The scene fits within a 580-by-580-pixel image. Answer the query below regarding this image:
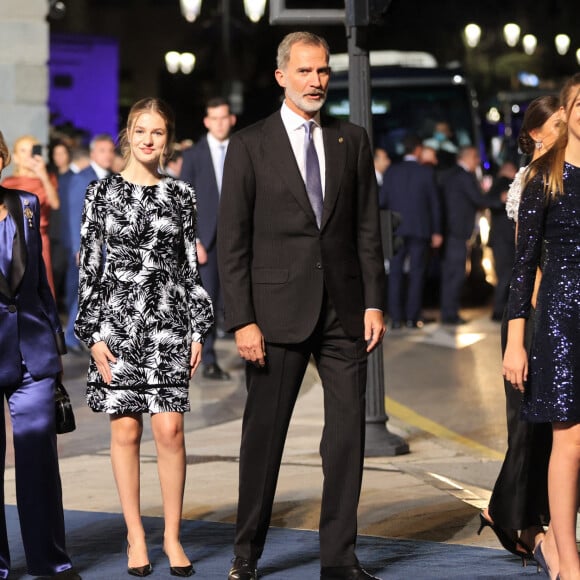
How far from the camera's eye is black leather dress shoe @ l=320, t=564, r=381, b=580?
584cm

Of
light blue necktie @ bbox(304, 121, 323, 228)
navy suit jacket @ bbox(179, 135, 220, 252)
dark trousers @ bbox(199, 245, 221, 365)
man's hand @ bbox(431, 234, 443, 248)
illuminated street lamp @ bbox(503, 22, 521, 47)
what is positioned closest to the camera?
light blue necktie @ bbox(304, 121, 323, 228)

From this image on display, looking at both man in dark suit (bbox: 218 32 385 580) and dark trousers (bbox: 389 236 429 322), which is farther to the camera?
dark trousers (bbox: 389 236 429 322)

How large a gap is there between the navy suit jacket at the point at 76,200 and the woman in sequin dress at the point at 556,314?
9.36 meters

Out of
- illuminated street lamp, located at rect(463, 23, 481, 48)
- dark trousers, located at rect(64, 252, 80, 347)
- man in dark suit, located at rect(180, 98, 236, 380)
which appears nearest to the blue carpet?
man in dark suit, located at rect(180, 98, 236, 380)

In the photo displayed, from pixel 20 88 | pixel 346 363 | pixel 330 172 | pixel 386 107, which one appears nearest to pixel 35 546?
pixel 346 363

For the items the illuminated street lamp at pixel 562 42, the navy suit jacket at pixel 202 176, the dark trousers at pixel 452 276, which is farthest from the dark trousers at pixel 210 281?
the illuminated street lamp at pixel 562 42

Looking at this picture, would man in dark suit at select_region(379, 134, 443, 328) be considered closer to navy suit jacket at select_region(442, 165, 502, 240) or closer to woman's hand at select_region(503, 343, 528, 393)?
navy suit jacket at select_region(442, 165, 502, 240)

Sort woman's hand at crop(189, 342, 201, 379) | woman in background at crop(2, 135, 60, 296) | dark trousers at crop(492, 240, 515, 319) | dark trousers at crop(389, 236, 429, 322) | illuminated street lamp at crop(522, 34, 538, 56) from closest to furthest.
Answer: woman's hand at crop(189, 342, 201, 379) → woman in background at crop(2, 135, 60, 296) → dark trousers at crop(492, 240, 515, 319) → dark trousers at crop(389, 236, 429, 322) → illuminated street lamp at crop(522, 34, 538, 56)

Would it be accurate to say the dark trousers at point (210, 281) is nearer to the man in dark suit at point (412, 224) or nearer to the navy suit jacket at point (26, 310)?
the man in dark suit at point (412, 224)

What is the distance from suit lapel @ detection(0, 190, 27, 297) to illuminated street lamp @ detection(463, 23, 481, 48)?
41.9m

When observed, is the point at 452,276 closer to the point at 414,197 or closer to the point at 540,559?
the point at 414,197

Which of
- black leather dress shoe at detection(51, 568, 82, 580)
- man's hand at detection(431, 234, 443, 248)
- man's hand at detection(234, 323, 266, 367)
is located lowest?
black leather dress shoe at detection(51, 568, 82, 580)

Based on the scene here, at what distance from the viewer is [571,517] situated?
18.4 feet

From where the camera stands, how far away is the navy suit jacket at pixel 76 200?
1463cm
